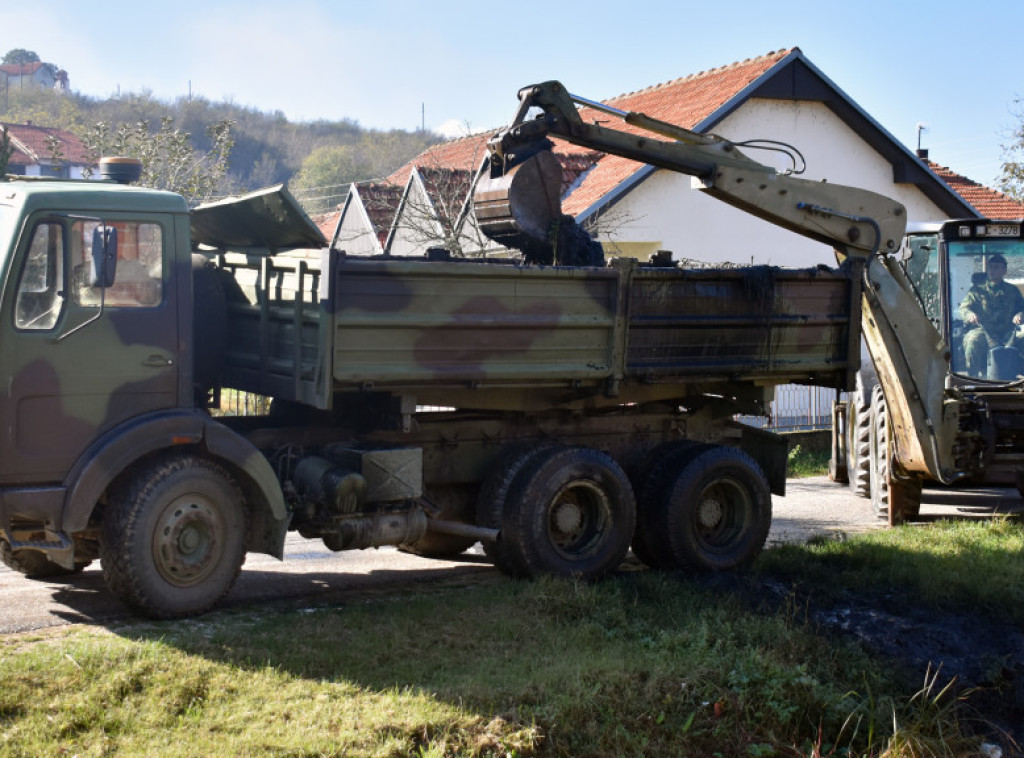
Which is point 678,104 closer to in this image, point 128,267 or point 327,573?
point 327,573

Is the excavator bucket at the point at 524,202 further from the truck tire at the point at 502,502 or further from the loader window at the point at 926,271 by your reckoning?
the loader window at the point at 926,271

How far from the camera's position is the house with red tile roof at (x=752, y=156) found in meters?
19.2

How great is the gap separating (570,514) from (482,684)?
2713 mm

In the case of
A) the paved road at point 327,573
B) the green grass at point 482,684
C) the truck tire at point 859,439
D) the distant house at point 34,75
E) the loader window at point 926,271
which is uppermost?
the distant house at point 34,75

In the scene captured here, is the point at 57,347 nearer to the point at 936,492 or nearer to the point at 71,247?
the point at 71,247

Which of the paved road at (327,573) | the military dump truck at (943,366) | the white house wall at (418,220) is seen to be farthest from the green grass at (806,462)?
the white house wall at (418,220)

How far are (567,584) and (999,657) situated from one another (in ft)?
8.83

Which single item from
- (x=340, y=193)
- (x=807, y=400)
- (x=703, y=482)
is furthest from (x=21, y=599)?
(x=340, y=193)

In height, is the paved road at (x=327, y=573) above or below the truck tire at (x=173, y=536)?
below

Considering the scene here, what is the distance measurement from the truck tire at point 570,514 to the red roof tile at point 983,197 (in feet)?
58.8

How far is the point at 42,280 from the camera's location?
7.14m

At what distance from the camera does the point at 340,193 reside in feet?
167

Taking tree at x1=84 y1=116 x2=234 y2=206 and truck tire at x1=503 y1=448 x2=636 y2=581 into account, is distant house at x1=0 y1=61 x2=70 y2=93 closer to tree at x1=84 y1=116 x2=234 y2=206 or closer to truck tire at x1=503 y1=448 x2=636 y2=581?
tree at x1=84 y1=116 x2=234 y2=206

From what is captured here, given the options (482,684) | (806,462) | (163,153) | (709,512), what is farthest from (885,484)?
(163,153)
